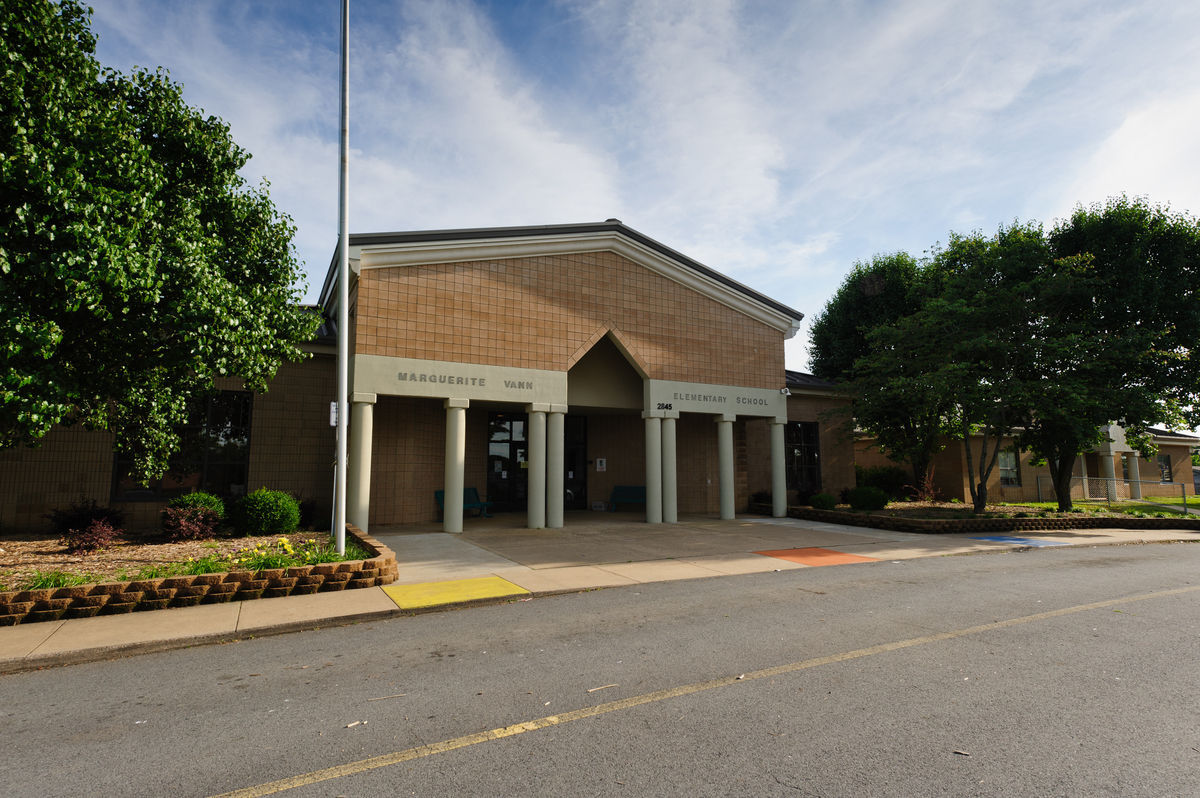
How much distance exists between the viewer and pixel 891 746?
382cm

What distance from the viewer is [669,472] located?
58.0ft

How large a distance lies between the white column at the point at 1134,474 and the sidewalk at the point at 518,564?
63.8ft

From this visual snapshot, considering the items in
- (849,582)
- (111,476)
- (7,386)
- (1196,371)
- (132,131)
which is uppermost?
(132,131)

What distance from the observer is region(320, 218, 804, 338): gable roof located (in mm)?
14336

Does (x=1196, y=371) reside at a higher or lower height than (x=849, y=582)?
higher

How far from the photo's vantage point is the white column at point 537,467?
15.7 meters

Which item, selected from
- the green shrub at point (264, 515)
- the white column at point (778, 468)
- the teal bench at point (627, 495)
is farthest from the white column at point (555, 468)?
the white column at point (778, 468)

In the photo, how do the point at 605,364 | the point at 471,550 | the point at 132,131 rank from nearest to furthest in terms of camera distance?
the point at 132,131, the point at 471,550, the point at 605,364

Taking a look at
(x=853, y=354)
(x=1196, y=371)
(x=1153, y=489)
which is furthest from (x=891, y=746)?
(x=1153, y=489)

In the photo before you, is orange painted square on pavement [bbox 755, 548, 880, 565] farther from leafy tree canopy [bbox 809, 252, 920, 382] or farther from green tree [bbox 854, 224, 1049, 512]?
leafy tree canopy [bbox 809, 252, 920, 382]

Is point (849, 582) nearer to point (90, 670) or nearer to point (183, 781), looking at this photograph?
point (183, 781)

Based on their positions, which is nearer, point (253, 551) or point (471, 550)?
point (253, 551)

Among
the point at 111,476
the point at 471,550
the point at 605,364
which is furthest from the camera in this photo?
the point at 605,364

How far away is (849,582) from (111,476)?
15058mm
